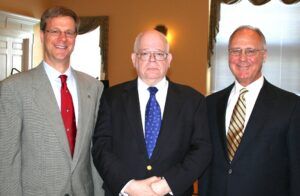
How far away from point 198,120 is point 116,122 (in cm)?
48

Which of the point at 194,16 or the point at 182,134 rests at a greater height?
the point at 194,16

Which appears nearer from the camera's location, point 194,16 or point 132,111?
point 132,111

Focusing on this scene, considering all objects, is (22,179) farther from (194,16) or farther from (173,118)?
A: (194,16)

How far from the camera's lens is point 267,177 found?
7.48ft

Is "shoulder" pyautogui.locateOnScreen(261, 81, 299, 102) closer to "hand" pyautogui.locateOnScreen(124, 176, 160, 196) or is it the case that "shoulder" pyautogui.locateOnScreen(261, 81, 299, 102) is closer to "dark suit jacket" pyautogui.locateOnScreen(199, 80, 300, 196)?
"dark suit jacket" pyautogui.locateOnScreen(199, 80, 300, 196)

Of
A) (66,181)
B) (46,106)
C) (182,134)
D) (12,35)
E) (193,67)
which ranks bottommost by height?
(66,181)

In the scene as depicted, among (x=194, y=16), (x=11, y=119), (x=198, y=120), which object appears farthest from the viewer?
(x=194, y=16)

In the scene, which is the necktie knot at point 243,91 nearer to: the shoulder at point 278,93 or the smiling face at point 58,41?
the shoulder at point 278,93

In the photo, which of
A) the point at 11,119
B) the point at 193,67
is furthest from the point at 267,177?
the point at 193,67

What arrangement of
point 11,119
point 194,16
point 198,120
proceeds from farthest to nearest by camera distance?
1. point 194,16
2. point 198,120
3. point 11,119

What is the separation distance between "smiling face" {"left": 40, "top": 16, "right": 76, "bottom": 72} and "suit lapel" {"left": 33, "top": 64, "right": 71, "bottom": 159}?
0.16 metres

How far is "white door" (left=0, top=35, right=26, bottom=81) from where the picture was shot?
780 cm

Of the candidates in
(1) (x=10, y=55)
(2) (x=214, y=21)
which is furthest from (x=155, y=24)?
(1) (x=10, y=55)

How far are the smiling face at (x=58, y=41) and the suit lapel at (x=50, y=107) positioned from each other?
163 millimetres
